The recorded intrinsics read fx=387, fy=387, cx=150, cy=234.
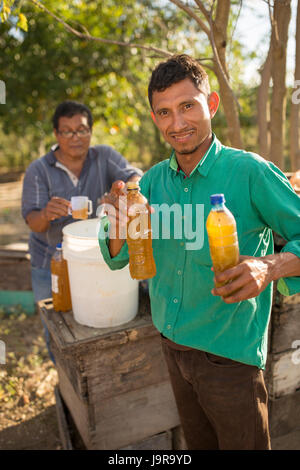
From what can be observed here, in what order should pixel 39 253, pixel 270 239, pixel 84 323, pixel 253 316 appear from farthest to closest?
1. pixel 39 253
2. pixel 84 323
3. pixel 270 239
4. pixel 253 316

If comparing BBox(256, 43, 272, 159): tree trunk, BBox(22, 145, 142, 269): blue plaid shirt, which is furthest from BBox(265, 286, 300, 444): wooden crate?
BBox(22, 145, 142, 269): blue plaid shirt

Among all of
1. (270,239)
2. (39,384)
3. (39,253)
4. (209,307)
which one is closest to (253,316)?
(209,307)

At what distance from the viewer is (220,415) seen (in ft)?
5.85

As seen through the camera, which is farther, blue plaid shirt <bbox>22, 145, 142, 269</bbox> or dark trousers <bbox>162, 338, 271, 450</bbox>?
blue plaid shirt <bbox>22, 145, 142, 269</bbox>

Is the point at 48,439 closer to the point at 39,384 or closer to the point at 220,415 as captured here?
the point at 39,384

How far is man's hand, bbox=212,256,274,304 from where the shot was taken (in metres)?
1.35

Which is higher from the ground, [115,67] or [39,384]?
[115,67]

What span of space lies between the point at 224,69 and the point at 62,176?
5.38ft

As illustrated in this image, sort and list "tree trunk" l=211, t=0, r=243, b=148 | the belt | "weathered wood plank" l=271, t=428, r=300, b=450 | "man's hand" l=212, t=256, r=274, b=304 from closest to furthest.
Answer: "man's hand" l=212, t=256, r=274, b=304 → the belt → "weathered wood plank" l=271, t=428, r=300, b=450 → "tree trunk" l=211, t=0, r=243, b=148

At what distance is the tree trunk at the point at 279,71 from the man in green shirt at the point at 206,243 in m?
1.47

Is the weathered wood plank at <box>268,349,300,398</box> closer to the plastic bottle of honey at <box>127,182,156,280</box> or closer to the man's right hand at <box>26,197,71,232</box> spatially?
the plastic bottle of honey at <box>127,182,156,280</box>

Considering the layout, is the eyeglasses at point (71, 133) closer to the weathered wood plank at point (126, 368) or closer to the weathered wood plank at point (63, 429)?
the weathered wood plank at point (126, 368)

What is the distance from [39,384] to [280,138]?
3.30 metres

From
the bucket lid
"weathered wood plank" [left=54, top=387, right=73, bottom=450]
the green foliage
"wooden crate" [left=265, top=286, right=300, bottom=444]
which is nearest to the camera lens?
"wooden crate" [left=265, top=286, right=300, bottom=444]
